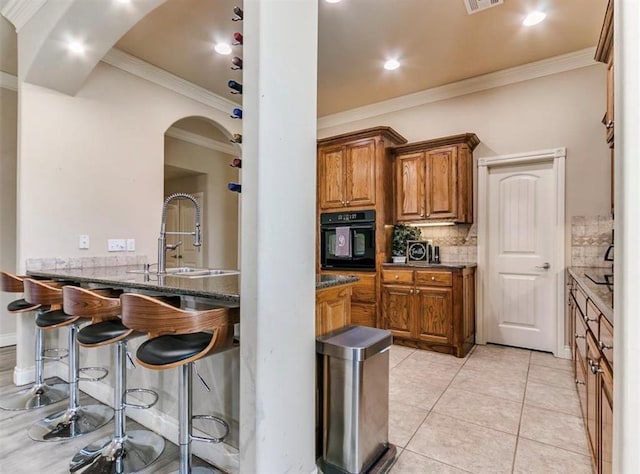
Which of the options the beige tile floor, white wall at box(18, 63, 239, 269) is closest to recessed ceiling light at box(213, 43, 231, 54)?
white wall at box(18, 63, 239, 269)

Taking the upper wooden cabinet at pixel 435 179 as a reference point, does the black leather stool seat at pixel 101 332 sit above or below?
below

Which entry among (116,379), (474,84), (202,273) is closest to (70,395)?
(116,379)

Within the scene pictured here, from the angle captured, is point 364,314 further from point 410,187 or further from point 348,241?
point 410,187

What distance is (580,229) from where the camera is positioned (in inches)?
129

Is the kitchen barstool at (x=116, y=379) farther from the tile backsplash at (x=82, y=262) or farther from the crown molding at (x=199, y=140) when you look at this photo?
the crown molding at (x=199, y=140)

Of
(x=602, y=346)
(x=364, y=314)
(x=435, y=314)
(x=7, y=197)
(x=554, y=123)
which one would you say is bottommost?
(x=364, y=314)

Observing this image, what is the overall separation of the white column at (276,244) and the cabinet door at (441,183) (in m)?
2.65

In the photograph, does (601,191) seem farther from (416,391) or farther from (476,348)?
(416,391)

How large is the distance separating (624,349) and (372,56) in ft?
11.0

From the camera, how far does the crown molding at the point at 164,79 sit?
10.6 feet

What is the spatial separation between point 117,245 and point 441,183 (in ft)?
11.7

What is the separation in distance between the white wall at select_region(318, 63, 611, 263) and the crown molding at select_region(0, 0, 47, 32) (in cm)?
407

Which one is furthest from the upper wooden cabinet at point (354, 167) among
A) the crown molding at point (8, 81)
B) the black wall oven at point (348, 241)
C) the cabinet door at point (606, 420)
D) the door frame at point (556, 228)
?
the crown molding at point (8, 81)

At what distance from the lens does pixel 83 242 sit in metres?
2.99
